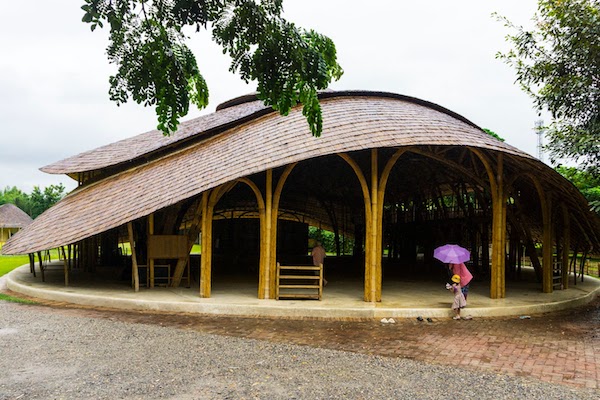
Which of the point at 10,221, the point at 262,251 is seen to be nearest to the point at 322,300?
the point at 262,251

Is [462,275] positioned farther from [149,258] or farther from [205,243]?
[149,258]

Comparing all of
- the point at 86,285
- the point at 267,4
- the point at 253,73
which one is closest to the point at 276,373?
the point at 253,73

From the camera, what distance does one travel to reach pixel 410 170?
18.6 meters

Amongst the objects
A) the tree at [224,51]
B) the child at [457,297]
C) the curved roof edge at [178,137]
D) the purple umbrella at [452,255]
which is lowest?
the child at [457,297]

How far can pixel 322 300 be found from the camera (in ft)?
34.5

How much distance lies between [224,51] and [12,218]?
1776 inches

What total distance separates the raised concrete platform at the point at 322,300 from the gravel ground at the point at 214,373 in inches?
85.6

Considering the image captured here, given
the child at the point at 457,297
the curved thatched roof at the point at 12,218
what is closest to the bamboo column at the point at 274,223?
the child at the point at 457,297

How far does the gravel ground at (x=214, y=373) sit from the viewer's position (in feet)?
16.5

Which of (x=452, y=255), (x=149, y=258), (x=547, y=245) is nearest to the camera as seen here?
(x=452, y=255)

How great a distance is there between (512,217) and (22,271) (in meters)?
15.7

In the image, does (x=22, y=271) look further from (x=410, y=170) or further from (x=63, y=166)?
(x=410, y=170)

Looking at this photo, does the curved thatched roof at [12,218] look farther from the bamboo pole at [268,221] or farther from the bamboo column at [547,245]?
A: the bamboo column at [547,245]

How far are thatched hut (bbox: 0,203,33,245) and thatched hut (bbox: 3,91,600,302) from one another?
2658cm
